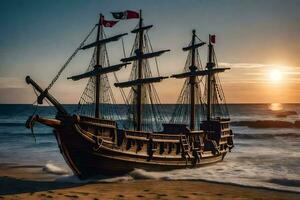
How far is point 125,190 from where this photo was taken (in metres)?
23.9

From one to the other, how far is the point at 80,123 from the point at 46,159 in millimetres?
16626

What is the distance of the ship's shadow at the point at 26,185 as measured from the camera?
23.4 metres

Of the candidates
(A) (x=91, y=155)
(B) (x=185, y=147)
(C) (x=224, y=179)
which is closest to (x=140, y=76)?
(B) (x=185, y=147)

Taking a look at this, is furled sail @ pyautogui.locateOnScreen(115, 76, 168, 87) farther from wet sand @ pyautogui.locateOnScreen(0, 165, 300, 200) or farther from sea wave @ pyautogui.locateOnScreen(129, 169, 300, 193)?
wet sand @ pyautogui.locateOnScreen(0, 165, 300, 200)

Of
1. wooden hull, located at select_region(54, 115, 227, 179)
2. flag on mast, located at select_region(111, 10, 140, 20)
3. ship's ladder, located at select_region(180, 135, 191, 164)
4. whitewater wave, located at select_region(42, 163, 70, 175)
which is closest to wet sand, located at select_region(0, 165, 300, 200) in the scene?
wooden hull, located at select_region(54, 115, 227, 179)

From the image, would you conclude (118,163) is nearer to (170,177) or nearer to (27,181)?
(170,177)

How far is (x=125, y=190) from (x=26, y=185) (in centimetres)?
685

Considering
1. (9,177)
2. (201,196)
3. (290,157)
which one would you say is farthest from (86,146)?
(290,157)

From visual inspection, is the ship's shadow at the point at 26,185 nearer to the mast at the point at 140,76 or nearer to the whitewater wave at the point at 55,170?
the whitewater wave at the point at 55,170

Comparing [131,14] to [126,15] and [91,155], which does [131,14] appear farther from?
[91,155]

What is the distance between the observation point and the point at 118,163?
92.1 feet

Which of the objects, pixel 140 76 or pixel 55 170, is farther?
pixel 140 76

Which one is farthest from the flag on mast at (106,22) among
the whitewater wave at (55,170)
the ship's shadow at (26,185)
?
the ship's shadow at (26,185)

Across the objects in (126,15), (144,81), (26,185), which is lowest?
(26,185)
